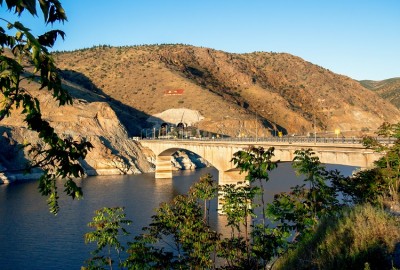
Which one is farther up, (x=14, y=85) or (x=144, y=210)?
(x=14, y=85)

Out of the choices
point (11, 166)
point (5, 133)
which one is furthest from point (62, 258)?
point (5, 133)

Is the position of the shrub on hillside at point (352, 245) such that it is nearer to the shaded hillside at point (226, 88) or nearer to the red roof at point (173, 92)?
the shaded hillside at point (226, 88)

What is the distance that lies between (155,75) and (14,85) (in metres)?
154

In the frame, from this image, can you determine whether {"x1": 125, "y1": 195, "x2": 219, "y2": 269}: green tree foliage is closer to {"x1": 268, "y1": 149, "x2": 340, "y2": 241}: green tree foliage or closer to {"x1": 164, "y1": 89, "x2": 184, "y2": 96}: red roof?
{"x1": 268, "y1": 149, "x2": 340, "y2": 241}: green tree foliage

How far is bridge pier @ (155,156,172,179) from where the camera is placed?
260 feet

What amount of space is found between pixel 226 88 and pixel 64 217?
12849cm

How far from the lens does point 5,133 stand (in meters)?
76.6

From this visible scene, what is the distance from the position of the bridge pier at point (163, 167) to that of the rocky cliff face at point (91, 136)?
4.88 m

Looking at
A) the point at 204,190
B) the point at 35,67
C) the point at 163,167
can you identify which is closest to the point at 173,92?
the point at 163,167

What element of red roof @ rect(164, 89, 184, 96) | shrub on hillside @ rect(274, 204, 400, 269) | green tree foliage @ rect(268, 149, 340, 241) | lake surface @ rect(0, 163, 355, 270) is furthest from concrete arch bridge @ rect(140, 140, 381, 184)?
red roof @ rect(164, 89, 184, 96)

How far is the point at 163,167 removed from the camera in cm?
8312

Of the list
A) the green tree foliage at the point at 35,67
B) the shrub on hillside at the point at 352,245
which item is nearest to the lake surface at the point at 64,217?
the shrub on hillside at the point at 352,245

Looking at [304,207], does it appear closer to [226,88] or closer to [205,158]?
[205,158]

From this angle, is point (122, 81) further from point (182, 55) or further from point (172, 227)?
point (172, 227)
